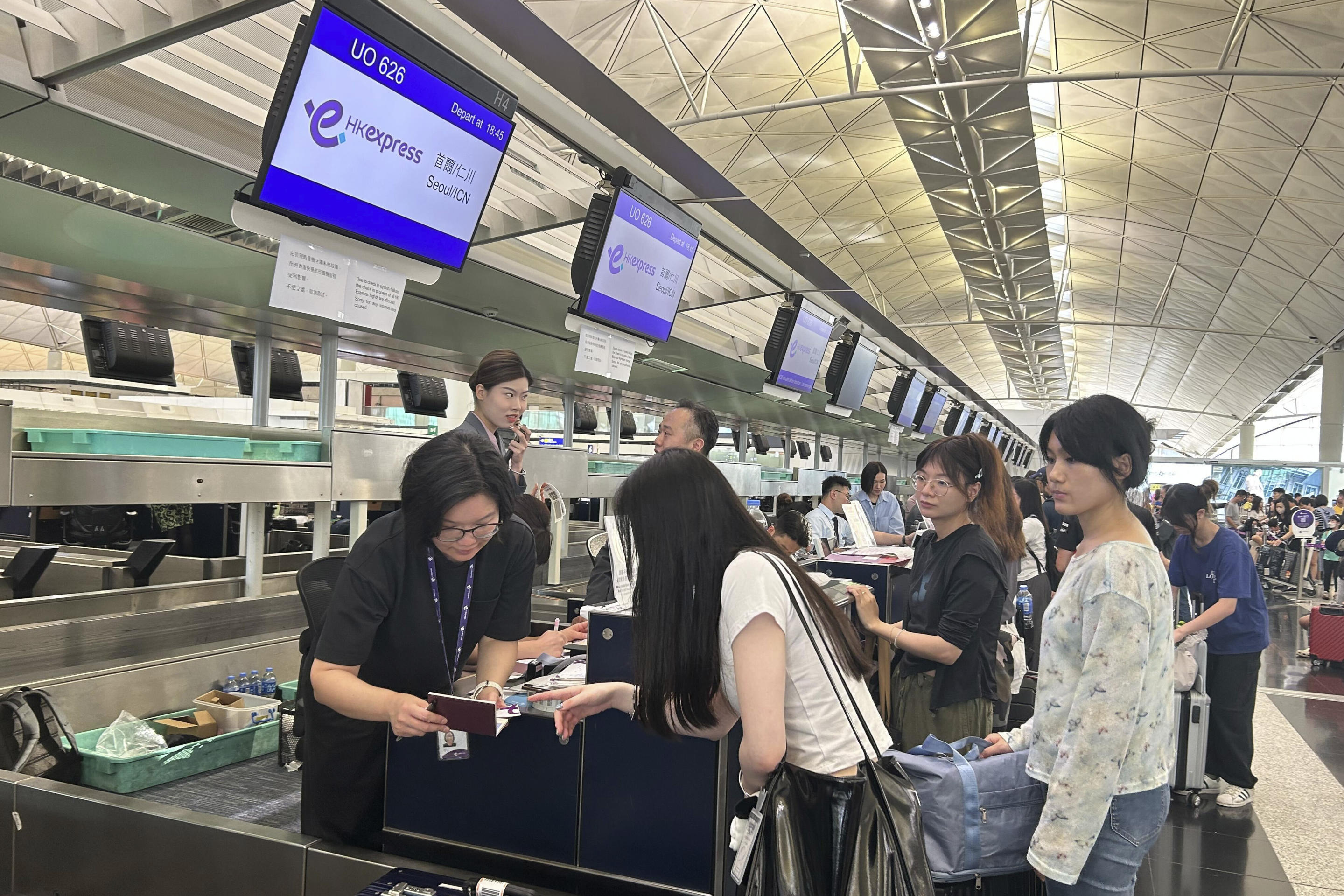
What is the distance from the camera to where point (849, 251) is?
76.1 ft

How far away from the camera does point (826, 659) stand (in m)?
1.64

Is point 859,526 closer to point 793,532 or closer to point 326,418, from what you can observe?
point 793,532

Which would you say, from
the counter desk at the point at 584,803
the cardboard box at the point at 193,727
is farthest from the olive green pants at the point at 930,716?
the cardboard box at the point at 193,727

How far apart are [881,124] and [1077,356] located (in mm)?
30412

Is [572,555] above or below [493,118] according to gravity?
below

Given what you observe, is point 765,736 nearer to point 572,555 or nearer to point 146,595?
point 146,595

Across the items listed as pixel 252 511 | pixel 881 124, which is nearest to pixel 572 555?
pixel 252 511

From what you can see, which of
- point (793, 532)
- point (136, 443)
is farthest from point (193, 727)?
point (793, 532)

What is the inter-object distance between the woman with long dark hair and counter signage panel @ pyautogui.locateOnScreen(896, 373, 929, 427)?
10.0m

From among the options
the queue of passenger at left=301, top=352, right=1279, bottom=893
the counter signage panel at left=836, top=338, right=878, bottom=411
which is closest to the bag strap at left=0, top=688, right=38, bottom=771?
the queue of passenger at left=301, top=352, right=1279, bottom=893

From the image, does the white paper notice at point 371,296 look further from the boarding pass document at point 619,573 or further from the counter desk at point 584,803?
the counter desk at point 584,803

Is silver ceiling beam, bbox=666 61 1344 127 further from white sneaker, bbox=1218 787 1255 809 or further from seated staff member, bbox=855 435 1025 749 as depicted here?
seated staff member, bbox=855 435 1025 749

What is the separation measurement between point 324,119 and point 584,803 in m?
2.01

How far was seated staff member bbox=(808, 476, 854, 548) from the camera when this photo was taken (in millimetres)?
7160
